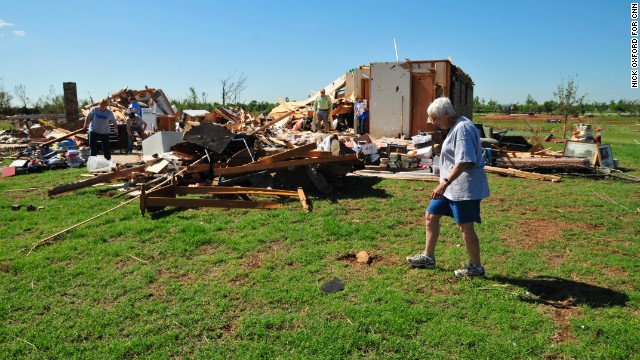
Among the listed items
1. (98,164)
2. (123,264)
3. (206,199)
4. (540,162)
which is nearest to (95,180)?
(98,164)

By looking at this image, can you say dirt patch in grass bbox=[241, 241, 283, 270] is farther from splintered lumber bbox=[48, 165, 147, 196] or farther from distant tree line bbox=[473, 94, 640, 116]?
distant tree line bbox=[473, 94, 640, 116]

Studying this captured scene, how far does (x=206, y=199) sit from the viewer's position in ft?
23.1

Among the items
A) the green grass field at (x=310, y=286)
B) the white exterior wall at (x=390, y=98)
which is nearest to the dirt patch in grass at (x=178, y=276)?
the green grass field at (x=310, y=286)

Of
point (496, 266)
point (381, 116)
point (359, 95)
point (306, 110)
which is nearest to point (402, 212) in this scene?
point (496, 266)

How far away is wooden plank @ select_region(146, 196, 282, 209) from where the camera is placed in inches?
260

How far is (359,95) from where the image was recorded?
18.7m

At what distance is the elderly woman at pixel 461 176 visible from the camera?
3873 millimetres

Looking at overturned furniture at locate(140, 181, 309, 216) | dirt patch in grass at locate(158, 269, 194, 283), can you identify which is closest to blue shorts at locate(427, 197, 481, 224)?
dirt patch in grass at locate(158, 269, 194, 283)

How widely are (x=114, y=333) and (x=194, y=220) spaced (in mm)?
3088

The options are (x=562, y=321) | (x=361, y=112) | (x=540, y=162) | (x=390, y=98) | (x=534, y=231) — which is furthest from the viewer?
(x=361, y=112)

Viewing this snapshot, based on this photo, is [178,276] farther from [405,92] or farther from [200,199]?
[405,92]

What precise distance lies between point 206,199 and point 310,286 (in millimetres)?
3542

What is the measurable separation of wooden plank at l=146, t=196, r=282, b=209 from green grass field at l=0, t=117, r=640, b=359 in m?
0.19

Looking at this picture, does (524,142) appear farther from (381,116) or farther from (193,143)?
(193,143)
